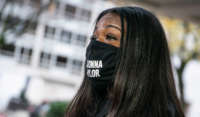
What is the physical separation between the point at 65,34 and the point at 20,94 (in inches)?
101

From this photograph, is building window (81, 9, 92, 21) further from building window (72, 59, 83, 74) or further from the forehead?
the forehead

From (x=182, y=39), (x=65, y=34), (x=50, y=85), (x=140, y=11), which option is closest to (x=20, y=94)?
(x=65, y=34)

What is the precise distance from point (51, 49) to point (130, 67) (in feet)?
33.3

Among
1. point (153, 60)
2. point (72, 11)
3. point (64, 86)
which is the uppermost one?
point (72, 11)

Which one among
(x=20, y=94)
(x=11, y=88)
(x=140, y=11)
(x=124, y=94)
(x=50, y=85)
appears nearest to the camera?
(x=124, y=94)

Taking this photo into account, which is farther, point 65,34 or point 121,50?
point 65,34

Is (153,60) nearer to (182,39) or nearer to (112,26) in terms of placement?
(112,26)

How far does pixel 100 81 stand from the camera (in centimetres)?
114

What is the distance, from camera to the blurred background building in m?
5.49

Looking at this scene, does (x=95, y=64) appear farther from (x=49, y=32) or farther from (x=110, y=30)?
(x=49, y=32)

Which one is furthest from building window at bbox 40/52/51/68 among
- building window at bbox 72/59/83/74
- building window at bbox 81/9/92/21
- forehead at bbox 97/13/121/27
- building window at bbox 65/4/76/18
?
forehead at bbox 97/13/121/27

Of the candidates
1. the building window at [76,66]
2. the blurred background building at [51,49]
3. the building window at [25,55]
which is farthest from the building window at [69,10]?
the building window at [76,66]

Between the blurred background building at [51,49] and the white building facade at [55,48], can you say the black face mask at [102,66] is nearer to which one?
the blurred background building at [51,49]

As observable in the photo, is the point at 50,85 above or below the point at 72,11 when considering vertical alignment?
below
